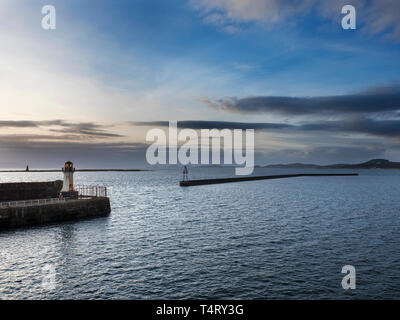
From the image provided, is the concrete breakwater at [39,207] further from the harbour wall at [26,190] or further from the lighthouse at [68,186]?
the lighthouse at [68,186]

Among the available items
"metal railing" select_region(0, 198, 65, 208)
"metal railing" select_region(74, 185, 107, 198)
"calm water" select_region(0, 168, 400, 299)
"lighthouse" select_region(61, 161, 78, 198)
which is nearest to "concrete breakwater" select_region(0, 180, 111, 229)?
"metal railing" select_region(0, 198, 65, 208)

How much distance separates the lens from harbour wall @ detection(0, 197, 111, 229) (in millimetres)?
37094

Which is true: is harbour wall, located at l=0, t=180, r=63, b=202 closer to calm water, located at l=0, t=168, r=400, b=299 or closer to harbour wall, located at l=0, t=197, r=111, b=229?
harbour wall, located at l=0, t=197, r=111, b=229

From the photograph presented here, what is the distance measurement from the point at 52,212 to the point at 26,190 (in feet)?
72.5

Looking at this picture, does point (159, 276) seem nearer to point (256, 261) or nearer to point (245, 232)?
point (256, 261)

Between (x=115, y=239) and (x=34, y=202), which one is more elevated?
(x=34, y=202)

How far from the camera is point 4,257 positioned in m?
25.7

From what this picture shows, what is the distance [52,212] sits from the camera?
41875 mm

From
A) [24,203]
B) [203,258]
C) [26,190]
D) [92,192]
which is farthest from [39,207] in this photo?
[203,258]

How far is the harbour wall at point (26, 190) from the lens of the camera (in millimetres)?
56688

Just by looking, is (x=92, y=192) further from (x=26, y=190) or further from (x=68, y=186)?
(x=26, y=190)

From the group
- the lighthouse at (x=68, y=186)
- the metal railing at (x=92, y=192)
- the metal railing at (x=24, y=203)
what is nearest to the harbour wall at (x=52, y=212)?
the metal railing at (x=24, y=203)
